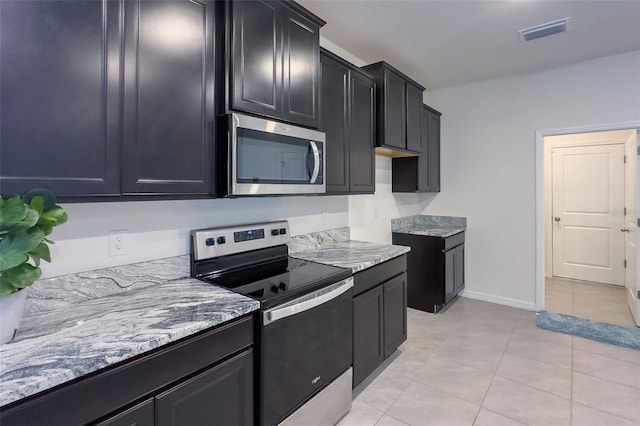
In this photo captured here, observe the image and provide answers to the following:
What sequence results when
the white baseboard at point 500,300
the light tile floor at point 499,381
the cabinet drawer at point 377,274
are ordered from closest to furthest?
the light tile floor at point 499,381 → the cabinet drawer at point 377,274 → the white baseboard at point 500,300

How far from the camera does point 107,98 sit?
3.92ft

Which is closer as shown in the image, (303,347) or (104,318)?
(104,318)

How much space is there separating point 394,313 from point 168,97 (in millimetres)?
2105

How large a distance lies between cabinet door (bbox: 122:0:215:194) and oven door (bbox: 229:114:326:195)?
137mm

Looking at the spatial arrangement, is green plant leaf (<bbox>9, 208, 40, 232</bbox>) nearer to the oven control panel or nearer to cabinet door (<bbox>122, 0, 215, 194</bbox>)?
cabinet door (<bbox>122, 0, 215, 194</bbox>)

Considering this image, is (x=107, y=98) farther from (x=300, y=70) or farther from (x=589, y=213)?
(x=589, y=213)

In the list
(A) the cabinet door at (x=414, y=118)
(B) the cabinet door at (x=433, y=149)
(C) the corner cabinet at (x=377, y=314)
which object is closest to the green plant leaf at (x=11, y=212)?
(C) the corner cabinet at (x=377, y=314)

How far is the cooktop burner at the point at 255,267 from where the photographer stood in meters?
1.56

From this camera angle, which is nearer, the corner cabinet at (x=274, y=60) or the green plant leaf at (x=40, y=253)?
the green plant leaf at (x=40, y=253)

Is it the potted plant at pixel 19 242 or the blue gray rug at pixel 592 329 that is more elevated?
the potted plant at pixel 19 242

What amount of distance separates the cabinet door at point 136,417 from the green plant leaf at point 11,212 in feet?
2.10

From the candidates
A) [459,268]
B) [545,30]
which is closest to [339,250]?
[459,268]

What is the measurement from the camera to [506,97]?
149 inches

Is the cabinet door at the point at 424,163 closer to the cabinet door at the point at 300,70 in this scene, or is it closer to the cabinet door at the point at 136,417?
the cabinet door at the point at 300,70
